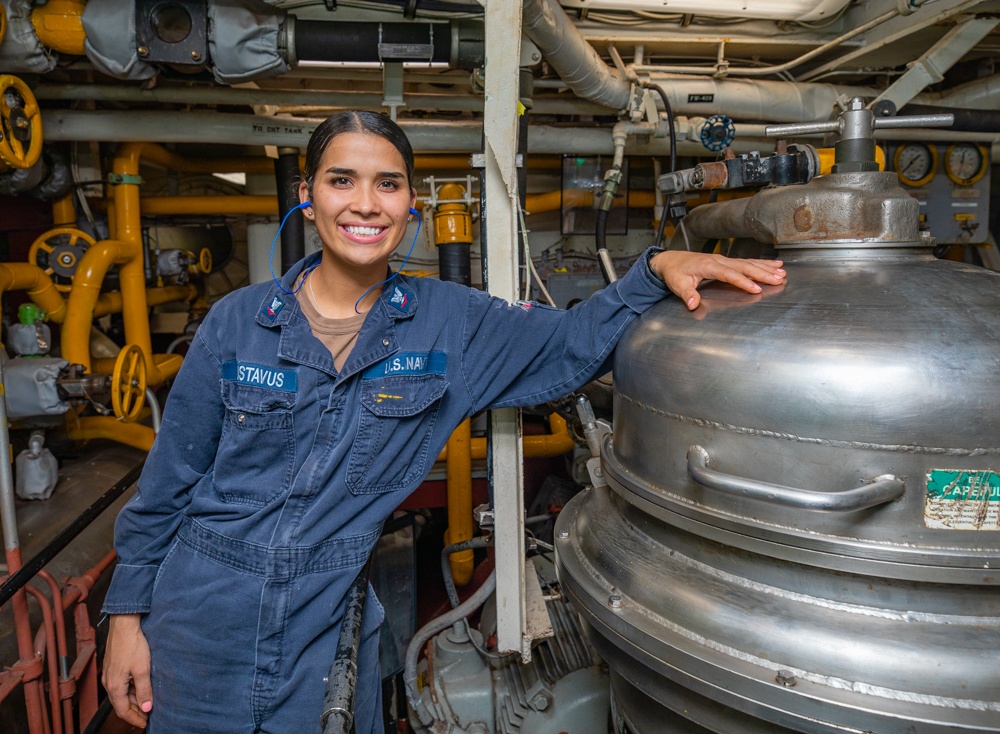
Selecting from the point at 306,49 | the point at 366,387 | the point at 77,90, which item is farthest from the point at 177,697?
the point at 77,90

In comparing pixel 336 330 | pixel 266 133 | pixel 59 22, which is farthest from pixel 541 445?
pixel 59 22

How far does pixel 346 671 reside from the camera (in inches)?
38.0

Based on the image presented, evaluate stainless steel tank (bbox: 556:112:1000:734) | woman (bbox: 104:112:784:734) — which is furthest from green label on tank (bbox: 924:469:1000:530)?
woman (bbox: 104:112:784:734)

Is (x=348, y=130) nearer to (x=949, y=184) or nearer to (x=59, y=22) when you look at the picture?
(x=59, y=22)

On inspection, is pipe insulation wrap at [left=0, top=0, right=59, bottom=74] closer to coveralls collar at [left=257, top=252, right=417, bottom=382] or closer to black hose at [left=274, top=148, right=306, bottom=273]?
black hose at [left=274, top=148, right=306, bottom=273]

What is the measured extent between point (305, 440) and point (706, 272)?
0.75 meters

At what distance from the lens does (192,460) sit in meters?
1.24

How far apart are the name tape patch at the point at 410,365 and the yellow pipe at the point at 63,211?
229cm

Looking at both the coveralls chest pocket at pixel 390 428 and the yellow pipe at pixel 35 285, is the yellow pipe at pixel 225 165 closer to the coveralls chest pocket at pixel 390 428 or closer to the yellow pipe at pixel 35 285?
the yellow pipe at pixel 35 285

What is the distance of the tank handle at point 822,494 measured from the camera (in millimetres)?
752

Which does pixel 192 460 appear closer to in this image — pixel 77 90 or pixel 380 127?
pixel 380 127

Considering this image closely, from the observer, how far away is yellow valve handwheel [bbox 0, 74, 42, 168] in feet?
6.25

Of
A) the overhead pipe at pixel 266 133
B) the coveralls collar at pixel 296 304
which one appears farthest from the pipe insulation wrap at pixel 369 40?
the coveralls collar at pixel 296 304

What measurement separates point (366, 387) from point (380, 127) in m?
0.47
